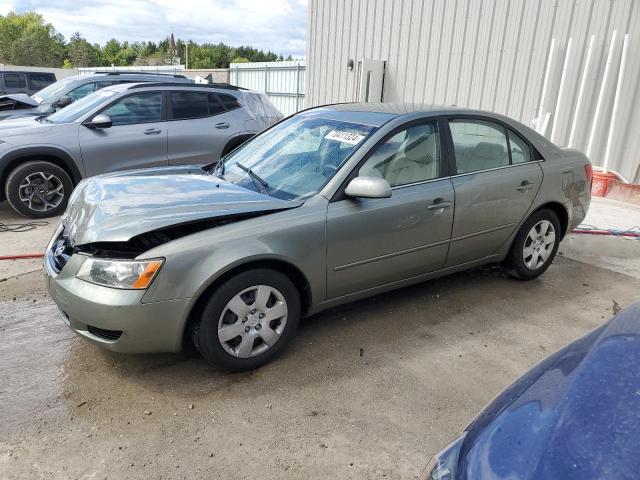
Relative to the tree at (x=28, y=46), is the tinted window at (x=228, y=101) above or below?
below

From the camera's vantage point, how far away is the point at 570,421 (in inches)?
54.7

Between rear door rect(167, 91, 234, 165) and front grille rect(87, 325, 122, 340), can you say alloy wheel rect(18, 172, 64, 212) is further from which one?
front grille rect(87, 325, 122, 340)

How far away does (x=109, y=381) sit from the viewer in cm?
309

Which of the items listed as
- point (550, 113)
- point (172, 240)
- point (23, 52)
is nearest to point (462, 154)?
point (172, 240)

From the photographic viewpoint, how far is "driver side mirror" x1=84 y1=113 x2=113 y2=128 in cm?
658

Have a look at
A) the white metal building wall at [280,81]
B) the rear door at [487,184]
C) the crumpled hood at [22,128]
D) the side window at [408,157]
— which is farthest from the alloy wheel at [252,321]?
the white metal building wall at [280,81]

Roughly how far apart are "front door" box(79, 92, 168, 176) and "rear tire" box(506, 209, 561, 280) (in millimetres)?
4896

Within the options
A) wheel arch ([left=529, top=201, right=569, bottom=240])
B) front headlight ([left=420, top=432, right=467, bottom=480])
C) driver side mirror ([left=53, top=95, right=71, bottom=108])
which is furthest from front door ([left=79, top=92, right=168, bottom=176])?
front headlight ([left=420, top=432, right=467, bottom=480])

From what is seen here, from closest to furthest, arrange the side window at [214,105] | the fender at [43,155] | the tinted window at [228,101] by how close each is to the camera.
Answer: the fender at [43,155] → the side window at [214,105] → the tinted window at [228,101]

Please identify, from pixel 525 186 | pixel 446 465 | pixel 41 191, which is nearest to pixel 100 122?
pixel 41 191

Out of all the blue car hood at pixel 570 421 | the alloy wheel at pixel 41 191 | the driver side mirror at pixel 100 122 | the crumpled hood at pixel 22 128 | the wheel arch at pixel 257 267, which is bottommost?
the alloy wheel at pixel 41 191

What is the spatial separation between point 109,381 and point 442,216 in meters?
2.55

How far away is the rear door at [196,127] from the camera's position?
7.20 metres

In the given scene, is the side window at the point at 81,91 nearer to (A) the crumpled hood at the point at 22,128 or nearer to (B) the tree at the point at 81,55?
(A) the crumpled hood at the point at 22,128
